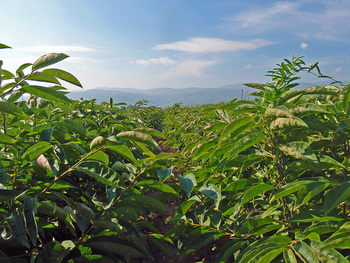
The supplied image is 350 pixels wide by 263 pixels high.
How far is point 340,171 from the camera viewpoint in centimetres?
138

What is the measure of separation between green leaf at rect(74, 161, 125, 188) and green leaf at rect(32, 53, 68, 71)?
46 centimetres

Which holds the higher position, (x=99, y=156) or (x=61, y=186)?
(x=99, y=156)

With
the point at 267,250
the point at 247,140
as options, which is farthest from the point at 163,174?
Answer: the point at 267,250

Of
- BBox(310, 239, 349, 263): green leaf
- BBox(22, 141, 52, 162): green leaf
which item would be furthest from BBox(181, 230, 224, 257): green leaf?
BBox(22, 141, 52, 162): green leaf

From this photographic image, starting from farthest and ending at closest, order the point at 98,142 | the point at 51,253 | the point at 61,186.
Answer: the point at 61,186 < the point at 51,253 < the point at 98,142

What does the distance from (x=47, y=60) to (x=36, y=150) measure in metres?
0.38

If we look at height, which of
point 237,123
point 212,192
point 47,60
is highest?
point 47,60

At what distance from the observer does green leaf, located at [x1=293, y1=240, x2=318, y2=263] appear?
0.89 metres

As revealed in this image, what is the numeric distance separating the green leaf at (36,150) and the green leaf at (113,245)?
0.46 meters

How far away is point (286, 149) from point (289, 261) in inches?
17.4

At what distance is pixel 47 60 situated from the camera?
104 centimetres

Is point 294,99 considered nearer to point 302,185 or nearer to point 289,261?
point 302,185

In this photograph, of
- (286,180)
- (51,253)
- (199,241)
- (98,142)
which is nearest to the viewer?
(98,142)

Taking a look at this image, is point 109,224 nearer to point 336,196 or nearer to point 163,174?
point 163,174
